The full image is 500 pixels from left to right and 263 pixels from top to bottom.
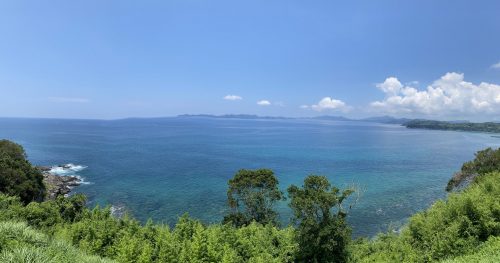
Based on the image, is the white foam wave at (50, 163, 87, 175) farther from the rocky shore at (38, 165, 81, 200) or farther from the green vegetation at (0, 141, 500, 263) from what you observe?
the green vegetation at (0, 141, 500, 263)

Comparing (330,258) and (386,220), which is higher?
(330,258)

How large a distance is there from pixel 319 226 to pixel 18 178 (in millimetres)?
40875

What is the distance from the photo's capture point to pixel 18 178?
41.5 m

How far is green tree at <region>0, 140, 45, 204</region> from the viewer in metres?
40.1

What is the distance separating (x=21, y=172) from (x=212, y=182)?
29720 millimetres

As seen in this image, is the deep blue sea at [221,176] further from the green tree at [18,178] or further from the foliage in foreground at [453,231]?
the foliage in foreground at [453,231]

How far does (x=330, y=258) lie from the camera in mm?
21031

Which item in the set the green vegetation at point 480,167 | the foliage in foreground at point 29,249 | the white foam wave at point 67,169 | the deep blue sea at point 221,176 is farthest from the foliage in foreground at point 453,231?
the white foam wave at point 67,169

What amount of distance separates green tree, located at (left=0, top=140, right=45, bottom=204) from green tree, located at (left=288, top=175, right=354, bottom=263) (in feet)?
122

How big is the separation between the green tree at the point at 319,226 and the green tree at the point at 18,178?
37058 millimetres

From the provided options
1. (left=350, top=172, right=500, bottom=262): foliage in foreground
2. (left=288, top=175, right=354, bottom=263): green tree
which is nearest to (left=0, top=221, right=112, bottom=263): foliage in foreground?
(left=288, top=175, right=354, bottom=263): green tree

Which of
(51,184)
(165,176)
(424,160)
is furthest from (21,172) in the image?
(424,160)

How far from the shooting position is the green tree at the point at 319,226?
2052 centimetres

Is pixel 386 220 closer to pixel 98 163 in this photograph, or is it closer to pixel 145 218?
pixel 145 218
